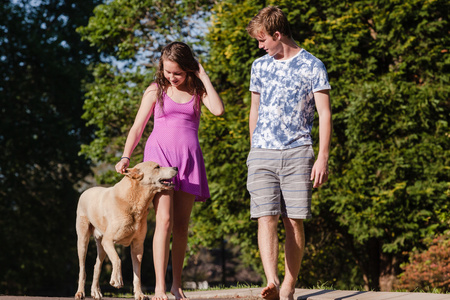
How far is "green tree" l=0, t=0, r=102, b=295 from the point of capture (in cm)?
2181

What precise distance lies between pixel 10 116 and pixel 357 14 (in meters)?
14.6

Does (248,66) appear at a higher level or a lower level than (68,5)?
lower

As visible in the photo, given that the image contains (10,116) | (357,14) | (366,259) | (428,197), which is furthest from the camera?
(10,116)

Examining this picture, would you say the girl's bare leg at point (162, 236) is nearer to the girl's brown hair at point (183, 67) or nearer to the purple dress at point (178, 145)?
the purple dress at point (178, 145)

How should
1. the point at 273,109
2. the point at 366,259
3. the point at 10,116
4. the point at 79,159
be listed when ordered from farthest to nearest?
1. the point at 79,159
2. the point at 10,116
3. the point at 366,259
4. the point at 273,109

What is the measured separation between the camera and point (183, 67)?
5.09m

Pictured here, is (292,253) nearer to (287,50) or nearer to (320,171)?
(320,171)

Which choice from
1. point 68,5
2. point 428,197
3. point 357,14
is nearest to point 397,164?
point 428,197

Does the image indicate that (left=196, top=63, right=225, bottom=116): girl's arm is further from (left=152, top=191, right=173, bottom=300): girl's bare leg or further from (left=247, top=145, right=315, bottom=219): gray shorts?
(left=152, top=191, right=173, bottom=300): girl's bare leg

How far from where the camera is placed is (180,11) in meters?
15.9

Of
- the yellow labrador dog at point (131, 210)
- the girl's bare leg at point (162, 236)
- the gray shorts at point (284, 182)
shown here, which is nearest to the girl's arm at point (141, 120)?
the yellow labrador dog at point (131, 210)

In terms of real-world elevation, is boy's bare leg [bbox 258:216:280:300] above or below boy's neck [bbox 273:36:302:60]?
below

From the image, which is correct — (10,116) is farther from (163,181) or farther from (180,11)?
(163,181)

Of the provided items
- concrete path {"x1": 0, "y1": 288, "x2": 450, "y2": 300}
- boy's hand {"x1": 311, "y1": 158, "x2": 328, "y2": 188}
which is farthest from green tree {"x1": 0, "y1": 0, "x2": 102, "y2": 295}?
boy's hand {"x1": 311, "y1": 158, "x2": 328, "y2": 188}
